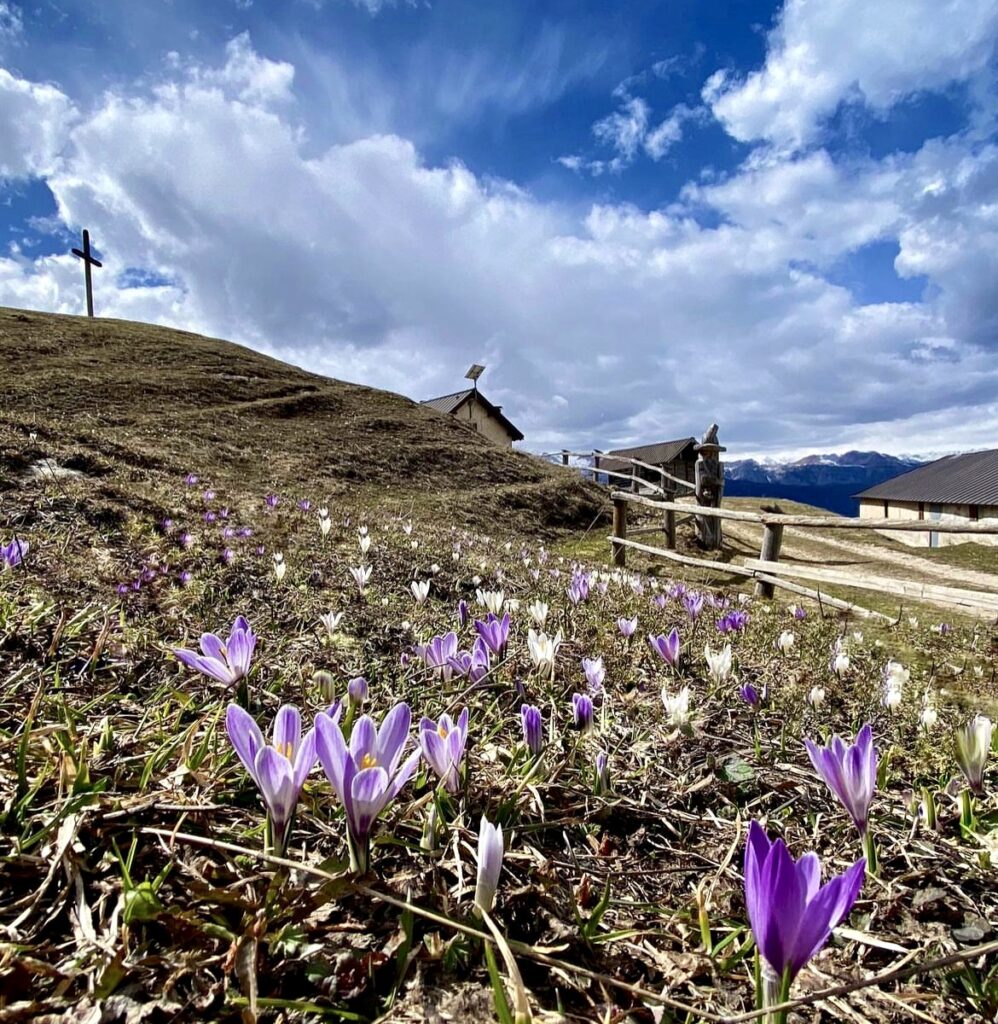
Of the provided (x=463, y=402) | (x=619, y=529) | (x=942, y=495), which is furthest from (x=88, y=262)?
(x=942, y=495)

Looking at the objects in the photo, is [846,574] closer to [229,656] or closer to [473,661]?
[473,661]

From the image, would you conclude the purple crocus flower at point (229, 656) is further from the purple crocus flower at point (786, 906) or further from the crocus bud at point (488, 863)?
the purple crocus flower at point (786, 906)

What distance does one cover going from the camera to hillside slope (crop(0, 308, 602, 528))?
24.9 ft

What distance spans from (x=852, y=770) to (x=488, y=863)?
0.67 m

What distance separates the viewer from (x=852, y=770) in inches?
A: 39.6

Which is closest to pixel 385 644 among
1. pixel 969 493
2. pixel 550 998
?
pixel 550 998

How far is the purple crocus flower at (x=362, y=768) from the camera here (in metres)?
0.82

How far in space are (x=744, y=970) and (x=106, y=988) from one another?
2.90 ft

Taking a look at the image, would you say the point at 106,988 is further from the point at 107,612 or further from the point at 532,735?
the point at 107,612

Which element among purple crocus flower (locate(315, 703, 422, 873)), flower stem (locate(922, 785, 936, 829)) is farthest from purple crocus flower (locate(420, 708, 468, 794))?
flower stem (locate(922, 785, 936, 829))

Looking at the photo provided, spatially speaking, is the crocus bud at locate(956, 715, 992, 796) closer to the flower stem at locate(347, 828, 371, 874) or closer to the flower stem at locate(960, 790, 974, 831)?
the flower stem at locate(960, 790, 974, 831)

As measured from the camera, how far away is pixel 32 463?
15.1 ft

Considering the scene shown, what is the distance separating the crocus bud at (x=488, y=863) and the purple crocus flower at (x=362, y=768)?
15cm

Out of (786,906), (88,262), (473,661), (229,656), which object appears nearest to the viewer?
(786,906)
